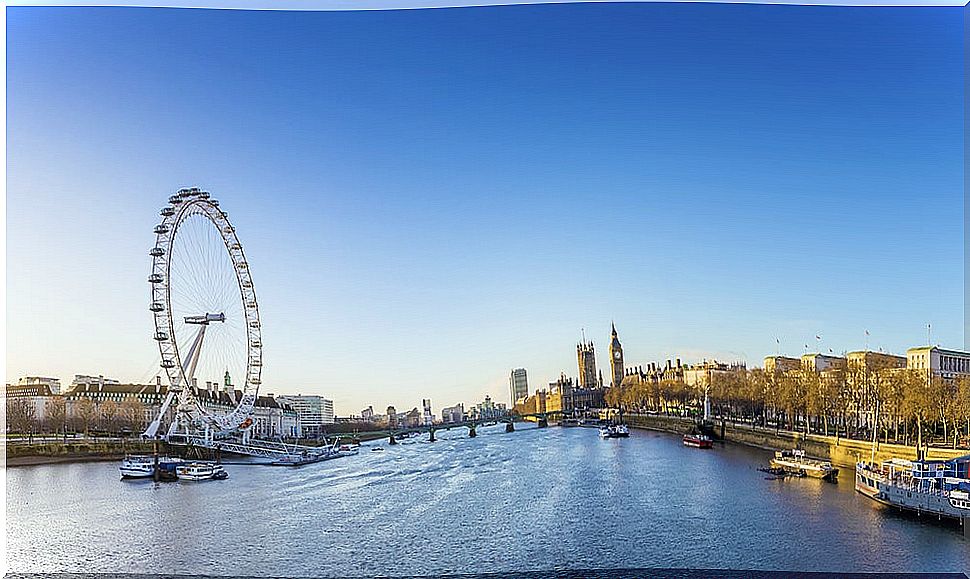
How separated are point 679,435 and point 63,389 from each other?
7.33m

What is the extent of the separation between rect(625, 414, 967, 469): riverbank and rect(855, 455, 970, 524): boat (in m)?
0.13

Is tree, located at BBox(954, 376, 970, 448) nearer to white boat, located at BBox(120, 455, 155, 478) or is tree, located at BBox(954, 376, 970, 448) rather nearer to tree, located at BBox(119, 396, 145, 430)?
tree, located at BBox(119, 396, 145, 430)

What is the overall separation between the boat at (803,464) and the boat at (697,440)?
1.64 meters

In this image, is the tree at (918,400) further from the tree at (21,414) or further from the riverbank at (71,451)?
the tree at (21,414)

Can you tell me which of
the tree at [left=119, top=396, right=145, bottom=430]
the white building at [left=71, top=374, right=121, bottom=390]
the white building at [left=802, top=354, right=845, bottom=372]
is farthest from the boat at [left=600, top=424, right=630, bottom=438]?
the white building at [left=71, top=374, right=121, bottom=390]

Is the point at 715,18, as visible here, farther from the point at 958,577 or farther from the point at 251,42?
the point at 958,577

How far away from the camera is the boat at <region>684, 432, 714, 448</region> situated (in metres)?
12.0

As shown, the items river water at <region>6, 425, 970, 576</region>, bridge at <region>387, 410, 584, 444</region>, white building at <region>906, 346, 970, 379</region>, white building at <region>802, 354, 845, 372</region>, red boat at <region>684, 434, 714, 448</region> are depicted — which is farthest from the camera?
red boat at <region>684, 434, 714, 448</region>

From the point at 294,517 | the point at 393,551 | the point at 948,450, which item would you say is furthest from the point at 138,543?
the point at 948,450

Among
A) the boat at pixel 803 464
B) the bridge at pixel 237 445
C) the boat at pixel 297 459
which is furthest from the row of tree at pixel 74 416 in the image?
the boat at pixel 803 464

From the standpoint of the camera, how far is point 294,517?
891 cm

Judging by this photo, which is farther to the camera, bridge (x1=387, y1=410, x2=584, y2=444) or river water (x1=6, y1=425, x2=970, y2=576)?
bridge (x1=387, y1=410, x2=584, y2=444)

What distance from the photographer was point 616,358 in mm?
10086

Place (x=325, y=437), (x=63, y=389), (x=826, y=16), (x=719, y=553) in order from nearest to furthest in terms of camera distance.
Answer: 1. (x=719, y=553)
2. (x=826, y=16)
3. (x=63, y=389)
4. (x=325, y=437)
